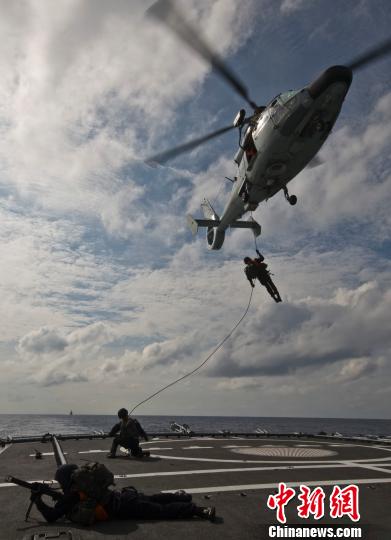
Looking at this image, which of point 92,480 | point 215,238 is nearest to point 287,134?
point 215,238

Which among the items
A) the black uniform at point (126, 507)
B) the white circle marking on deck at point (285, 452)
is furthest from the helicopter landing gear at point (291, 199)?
the black uniform at point (126, 507)

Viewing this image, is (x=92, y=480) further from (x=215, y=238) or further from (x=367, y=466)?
(x=215, y=238)

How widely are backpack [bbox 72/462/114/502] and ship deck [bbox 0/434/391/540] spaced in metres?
0.52

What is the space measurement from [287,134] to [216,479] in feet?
42.0

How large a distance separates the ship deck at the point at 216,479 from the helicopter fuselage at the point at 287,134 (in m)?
11.3

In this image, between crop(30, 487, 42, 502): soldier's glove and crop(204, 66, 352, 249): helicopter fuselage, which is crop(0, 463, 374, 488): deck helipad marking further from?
crop(204, 66, 352, 249): helicopter fuselage

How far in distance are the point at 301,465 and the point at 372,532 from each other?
21.9 feet

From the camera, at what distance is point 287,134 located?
15922mm

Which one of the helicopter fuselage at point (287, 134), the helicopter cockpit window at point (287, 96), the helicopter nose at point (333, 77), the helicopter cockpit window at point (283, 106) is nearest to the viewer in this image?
the helicopter nose at point (333, 77)

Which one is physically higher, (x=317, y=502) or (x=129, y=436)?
(x=129, y=436)

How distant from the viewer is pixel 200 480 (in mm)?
9984

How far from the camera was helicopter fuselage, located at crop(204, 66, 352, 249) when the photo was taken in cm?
1505

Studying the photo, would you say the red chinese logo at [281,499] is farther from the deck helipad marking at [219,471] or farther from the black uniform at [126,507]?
the deck helipad marking at [219,471]

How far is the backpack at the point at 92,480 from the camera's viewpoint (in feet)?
20.8
